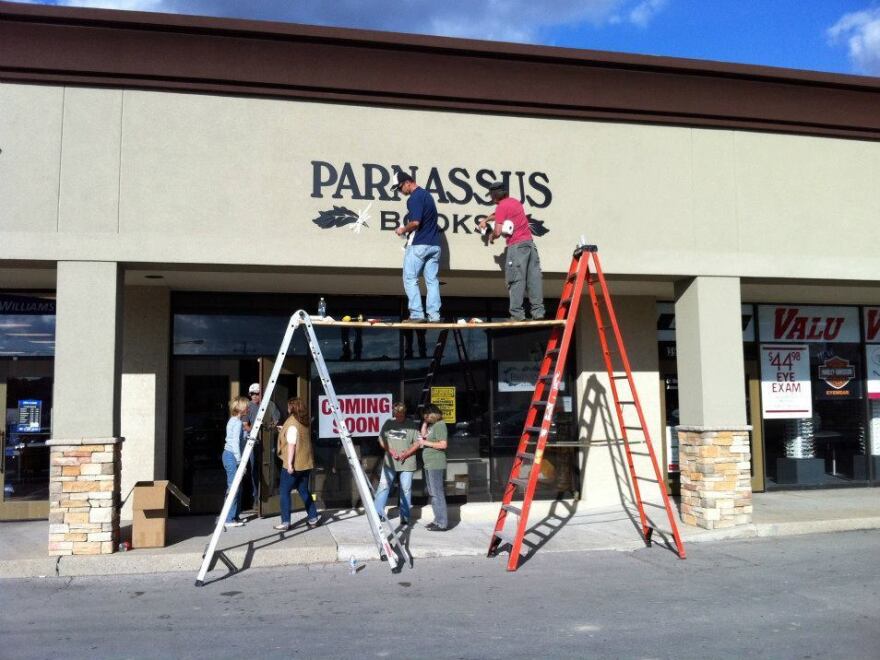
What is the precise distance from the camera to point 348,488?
37.9 ft

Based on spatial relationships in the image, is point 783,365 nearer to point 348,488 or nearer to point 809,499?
point 809,499

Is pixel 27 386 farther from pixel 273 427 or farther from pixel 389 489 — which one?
pixel 389 489

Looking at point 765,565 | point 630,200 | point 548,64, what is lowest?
point 765,565

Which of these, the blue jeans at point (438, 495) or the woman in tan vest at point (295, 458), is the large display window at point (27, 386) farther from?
the blue jeans at point (438, 495)

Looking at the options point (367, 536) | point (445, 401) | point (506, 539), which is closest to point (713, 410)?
point (506, 539)

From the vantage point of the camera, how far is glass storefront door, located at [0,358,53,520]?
1092cm

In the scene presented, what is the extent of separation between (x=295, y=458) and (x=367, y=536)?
137cm

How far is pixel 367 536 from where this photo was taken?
9.55 meters

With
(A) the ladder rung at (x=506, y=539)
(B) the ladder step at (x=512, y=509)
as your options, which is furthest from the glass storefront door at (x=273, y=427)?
(B) the ladder step at (x=512, y=509)

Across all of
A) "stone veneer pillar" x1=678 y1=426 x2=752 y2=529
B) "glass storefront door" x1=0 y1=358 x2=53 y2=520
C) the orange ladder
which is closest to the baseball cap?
the orange ladder

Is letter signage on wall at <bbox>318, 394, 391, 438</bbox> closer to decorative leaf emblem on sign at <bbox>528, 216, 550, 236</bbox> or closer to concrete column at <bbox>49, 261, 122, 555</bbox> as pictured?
concrete column at <bbox>49, 261, 122, 555</bbox>

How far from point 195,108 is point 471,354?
527 centimetres

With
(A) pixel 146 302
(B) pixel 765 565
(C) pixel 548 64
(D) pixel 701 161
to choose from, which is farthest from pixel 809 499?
(A) pixel 146 302

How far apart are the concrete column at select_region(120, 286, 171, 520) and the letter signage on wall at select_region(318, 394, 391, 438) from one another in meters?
2.18
